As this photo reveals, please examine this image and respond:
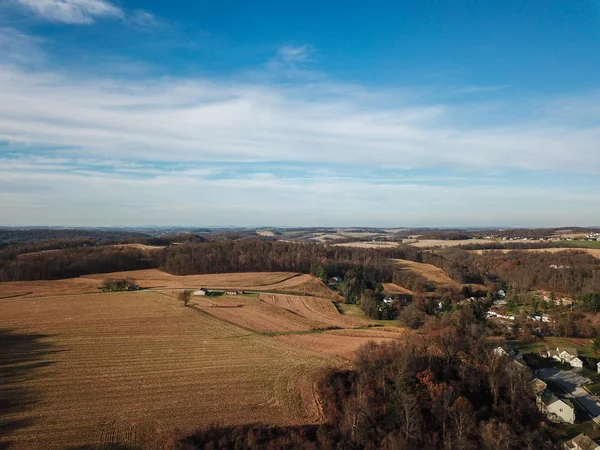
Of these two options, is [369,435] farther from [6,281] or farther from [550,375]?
[6,281]

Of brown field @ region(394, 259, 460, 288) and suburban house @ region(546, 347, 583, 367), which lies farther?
brown field @ region(394, 259, 460, 288)

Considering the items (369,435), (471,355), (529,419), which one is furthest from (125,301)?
(529,419)

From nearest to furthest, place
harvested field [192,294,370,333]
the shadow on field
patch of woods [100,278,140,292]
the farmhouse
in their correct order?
the shadow on field, harvested field [192,294,370,333], patch of woods [100,278,140,292], the farmhouse

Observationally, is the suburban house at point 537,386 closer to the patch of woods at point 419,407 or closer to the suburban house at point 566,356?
the patch of woods at point 419,407

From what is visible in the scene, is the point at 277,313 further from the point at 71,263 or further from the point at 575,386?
the point at 71,263

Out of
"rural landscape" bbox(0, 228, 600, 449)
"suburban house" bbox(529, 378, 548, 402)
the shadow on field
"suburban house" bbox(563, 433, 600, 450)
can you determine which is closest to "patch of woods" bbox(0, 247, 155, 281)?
"rural landscape" bbox(0, 228, 600, 449)

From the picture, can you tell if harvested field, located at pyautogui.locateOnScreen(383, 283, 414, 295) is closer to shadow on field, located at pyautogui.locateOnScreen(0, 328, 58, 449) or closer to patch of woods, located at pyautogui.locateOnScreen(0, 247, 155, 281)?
shadow on field, located at pyautogui.locateOnScreen(0, 328, 58, 449)
